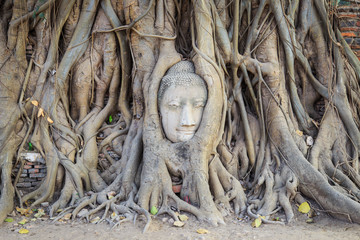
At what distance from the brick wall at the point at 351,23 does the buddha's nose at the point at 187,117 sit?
9.44 ft

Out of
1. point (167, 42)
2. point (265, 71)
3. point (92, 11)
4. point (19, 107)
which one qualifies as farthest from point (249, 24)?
point (19, 107)

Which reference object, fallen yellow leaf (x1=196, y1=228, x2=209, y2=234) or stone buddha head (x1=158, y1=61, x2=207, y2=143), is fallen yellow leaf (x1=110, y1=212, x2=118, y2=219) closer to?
fallen yellow leaf (x1=196, y1=228, x2=209, y2=234)

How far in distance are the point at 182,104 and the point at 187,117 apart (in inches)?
6.9

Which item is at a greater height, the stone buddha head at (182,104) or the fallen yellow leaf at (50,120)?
the stone buddha head at (182,104)

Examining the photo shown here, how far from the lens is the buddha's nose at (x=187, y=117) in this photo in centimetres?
346

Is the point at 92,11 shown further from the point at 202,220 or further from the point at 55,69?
the point at 202,220

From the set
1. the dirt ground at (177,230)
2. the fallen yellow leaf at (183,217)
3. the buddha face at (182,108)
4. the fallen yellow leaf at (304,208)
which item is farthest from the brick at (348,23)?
the fallen yellow leaf at (183,217)

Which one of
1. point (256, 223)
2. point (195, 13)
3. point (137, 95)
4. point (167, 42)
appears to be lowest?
point (256, 223)

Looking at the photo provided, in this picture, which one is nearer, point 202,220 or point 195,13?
point 202,220

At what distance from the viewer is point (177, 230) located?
2.88m

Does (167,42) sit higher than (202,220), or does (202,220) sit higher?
(167,42)

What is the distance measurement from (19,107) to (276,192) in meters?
3.08

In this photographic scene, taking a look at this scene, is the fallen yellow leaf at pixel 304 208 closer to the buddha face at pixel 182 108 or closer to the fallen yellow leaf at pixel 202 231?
the fallen yellow leaf at pixel 202 231

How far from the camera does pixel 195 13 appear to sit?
151 inches
